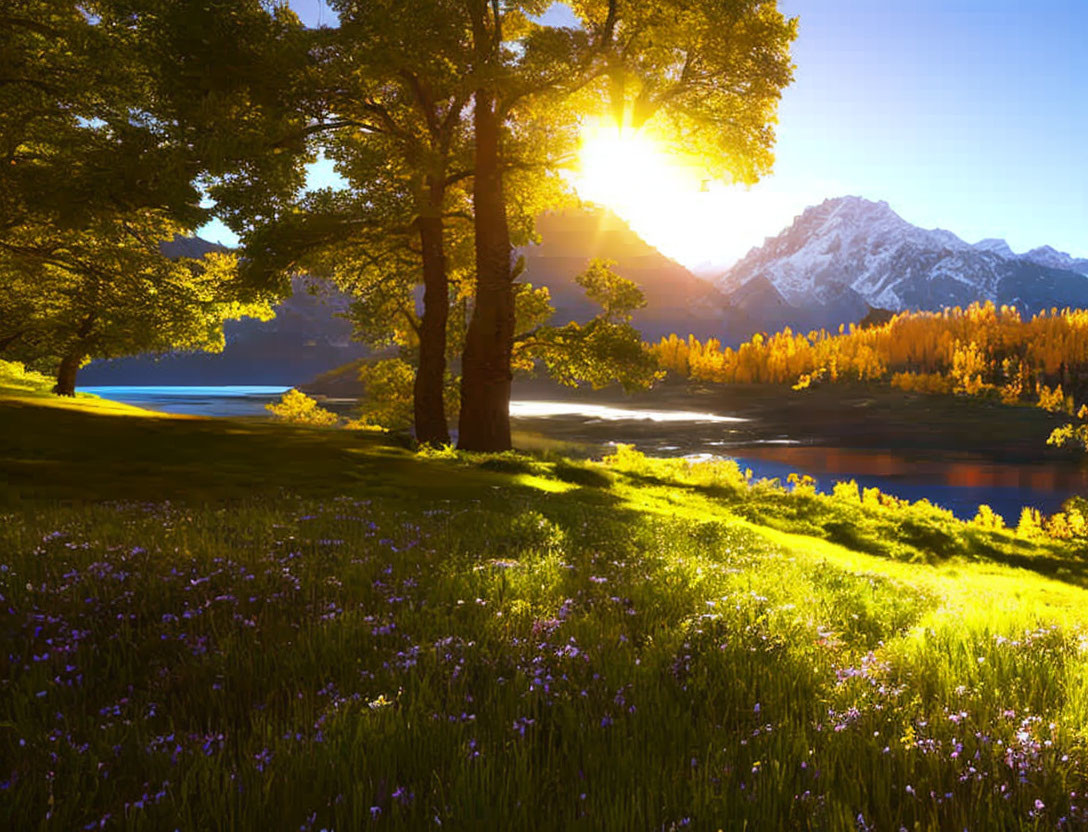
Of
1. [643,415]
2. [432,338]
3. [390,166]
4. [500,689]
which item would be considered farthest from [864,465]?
[500,689]

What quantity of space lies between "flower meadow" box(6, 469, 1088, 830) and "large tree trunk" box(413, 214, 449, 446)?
61.7 feet

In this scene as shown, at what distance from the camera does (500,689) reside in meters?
3.61

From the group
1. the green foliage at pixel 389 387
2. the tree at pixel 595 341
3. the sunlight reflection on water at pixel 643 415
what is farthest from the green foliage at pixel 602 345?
the sunlight reflection on water at pixel 643 415

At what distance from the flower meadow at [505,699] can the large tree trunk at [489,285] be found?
16.5m

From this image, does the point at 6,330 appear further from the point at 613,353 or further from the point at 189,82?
the point at 613,353

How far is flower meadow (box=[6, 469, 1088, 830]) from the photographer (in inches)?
96.1

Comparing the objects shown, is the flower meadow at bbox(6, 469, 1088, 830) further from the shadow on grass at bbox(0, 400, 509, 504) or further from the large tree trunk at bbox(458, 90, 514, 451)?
the large tree trunk at bbox(458, 90, 514, 451)

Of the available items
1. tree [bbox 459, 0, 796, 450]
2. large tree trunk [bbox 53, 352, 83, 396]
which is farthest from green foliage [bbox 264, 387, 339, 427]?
tree [bbox 459, 0, 796, 450]

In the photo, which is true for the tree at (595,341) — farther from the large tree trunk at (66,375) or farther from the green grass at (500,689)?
the large tree trunk at (66,375)

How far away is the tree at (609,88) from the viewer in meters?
18.9

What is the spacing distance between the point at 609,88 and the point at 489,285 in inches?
293

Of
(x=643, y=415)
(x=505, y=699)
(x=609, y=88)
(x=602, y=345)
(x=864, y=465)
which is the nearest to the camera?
(x=505, y=699)

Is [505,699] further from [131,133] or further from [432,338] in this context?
[432,338]

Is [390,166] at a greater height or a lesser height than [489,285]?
greater
